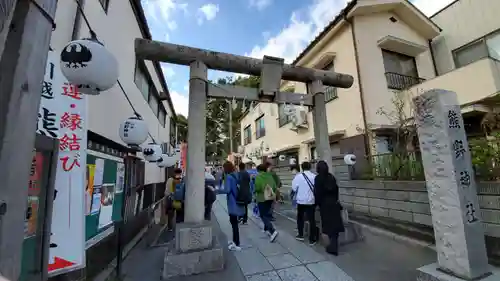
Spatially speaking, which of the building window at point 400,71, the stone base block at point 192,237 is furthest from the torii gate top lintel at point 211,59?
the building window at point 400,71

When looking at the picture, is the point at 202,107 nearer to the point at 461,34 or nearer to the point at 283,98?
the point at 283,98

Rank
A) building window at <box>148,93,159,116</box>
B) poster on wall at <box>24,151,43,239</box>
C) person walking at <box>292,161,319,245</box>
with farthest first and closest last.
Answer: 1. building window at <box>148,93,159,116</box>
2. person walking at <box>292,161,319,245</box>
3. poster on wall at <box>24,151,43,239</box>

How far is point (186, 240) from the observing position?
4496 millimetres

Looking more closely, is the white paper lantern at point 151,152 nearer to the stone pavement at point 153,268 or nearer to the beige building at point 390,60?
the stone pavement at point 153,268

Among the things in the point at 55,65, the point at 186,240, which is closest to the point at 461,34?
the point at 186,240

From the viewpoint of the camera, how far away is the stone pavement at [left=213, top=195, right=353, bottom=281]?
4223mm

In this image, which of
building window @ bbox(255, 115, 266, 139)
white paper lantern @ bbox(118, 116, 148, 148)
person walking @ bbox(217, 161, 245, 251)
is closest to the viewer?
white paper lantern @ bbox(118, 116, 148, 148)

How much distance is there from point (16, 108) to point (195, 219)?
380cm

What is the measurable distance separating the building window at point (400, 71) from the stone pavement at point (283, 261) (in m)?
9.07

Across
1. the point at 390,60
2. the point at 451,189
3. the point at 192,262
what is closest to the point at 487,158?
the point at 451,189

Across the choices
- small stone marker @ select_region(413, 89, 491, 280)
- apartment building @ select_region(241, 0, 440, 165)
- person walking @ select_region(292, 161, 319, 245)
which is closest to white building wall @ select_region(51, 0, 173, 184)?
person walking @ select_region(292, 161, 319, 245)

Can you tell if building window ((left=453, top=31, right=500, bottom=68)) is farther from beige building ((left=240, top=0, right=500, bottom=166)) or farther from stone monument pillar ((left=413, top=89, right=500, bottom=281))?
stone monument pillar ((left=413, top=89, right=500, bottom=281))

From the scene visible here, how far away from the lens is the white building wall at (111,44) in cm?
394

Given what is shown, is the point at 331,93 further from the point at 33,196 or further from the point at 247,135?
the point at 247,135
